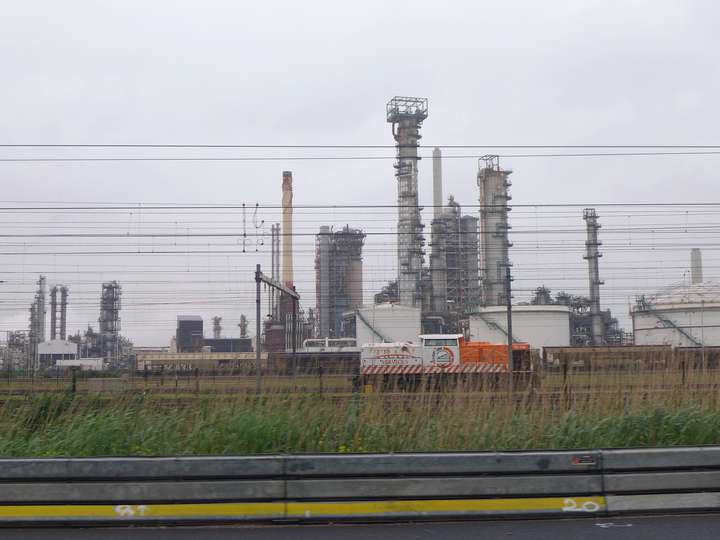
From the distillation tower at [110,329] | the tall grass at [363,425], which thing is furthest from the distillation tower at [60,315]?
the tall grass at [363,425]

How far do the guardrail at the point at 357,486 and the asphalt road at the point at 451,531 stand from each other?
0.11 m

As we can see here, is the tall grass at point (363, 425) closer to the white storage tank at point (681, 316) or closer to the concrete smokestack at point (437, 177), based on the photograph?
the white storage tank at point (681, 316)

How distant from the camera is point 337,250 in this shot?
66.2m

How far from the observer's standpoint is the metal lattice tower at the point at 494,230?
183 ft

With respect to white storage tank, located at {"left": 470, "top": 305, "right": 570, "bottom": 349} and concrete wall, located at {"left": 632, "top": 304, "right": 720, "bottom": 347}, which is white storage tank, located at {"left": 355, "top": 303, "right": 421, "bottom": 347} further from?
concrete wall, located at {"left": 632, "top": 304, "right": 720, "bottom": 347}

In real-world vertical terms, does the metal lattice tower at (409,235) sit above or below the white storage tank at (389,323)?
above

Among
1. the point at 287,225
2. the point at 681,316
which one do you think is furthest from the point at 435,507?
the point at 287,225

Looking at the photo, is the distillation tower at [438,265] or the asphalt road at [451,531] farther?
the distillation tower at [438,265]

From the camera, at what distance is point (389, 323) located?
48062mm

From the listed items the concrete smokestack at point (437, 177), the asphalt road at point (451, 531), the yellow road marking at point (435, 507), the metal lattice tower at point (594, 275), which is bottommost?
the asphalt road at point (451, 531)

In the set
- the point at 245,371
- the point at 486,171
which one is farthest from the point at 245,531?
the point at 486,171

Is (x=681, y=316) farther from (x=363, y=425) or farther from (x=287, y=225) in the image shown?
(x=363, y=425)

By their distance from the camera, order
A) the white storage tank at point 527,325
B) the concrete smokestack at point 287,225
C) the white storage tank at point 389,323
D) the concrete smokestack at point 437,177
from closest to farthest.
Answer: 1. the white storage tank at point 389,323
2. the white storage tank at point 527,325
3. the concrete smokestack at point 287,225
4. the concrete smokestack at point 437,177

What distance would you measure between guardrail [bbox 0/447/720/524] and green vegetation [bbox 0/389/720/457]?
5.39 ft
